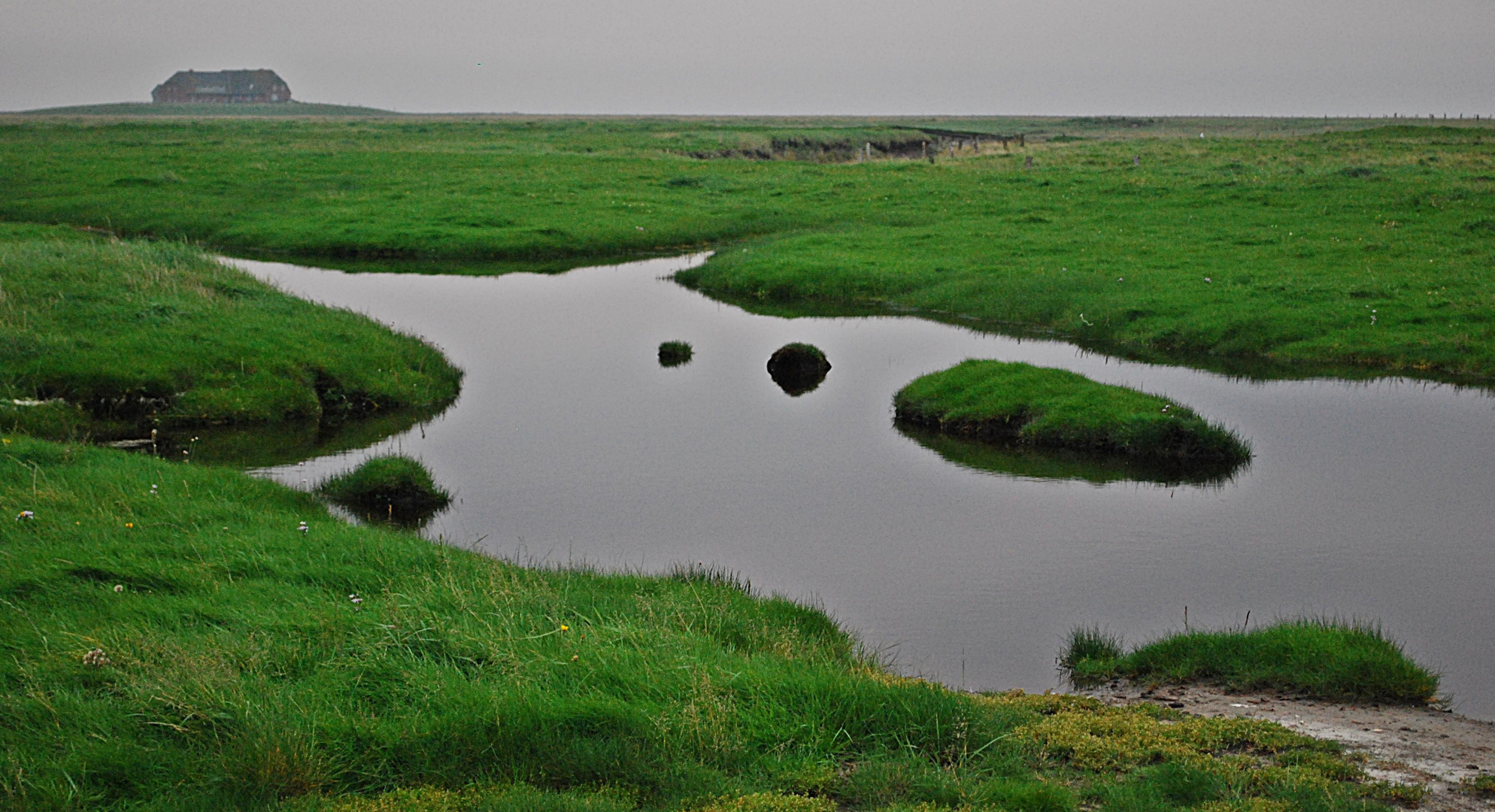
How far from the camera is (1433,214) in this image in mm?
39188

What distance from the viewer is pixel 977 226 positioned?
140 feet

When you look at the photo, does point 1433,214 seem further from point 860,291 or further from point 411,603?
point 411,603

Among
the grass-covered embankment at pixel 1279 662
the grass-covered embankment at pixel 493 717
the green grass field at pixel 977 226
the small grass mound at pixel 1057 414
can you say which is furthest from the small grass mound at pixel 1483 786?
the green grass field at pixel 977 226

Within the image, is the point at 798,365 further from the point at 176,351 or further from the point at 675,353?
the point at 176,351

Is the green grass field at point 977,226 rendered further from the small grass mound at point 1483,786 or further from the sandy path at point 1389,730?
the small grass mound at point 1483,786

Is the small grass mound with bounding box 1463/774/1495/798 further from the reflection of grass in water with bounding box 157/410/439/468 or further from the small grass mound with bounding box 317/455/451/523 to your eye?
the reflection of grass in water with bounding box 157/410/439/468

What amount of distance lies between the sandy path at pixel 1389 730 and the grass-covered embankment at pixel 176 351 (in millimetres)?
15536

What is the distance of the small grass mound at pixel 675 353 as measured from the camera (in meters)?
26.8

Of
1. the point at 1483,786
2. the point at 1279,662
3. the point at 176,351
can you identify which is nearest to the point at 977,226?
the point at 176,351

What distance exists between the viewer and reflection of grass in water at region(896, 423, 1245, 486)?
18203 mm

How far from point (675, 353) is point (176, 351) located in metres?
10.2

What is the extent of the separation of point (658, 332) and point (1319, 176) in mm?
34486

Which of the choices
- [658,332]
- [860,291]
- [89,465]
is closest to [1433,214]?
[860,291]

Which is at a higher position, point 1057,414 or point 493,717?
point 493,717
